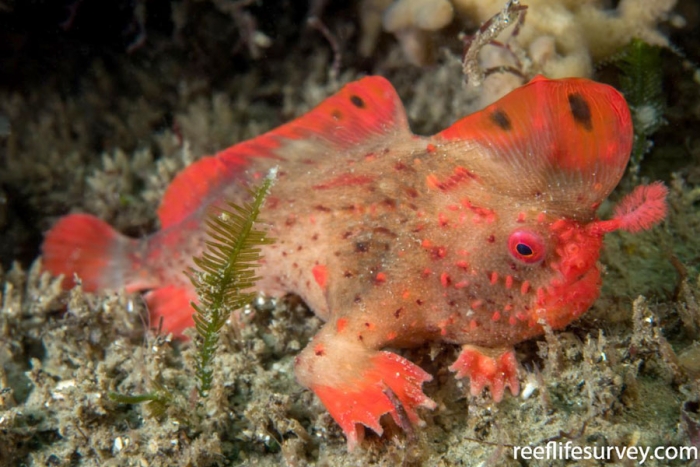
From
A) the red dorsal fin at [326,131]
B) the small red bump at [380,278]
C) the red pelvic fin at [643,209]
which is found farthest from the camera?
the red dorsal fin at [326,131]

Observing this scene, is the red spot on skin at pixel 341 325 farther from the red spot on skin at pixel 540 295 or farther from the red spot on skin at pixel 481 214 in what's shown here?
the red spot on skin at pixel 540 295

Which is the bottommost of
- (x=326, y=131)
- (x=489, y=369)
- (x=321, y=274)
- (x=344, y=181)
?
(x=489, y=369)

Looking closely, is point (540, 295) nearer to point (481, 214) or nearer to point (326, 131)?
point (481, 214)

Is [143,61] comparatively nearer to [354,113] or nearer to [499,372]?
[354,113]

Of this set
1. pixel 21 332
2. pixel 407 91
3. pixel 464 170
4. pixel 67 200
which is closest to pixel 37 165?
pixel 67 200

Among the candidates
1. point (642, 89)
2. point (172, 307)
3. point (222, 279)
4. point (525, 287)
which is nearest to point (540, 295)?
point (525, 287)

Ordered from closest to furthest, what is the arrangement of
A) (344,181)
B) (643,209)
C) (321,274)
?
(643,209)
(321,274)
(344,181)

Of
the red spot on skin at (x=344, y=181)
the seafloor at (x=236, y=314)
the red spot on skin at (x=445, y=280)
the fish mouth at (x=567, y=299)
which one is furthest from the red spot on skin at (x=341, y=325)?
the fish mouth at (x=567, y=299)
